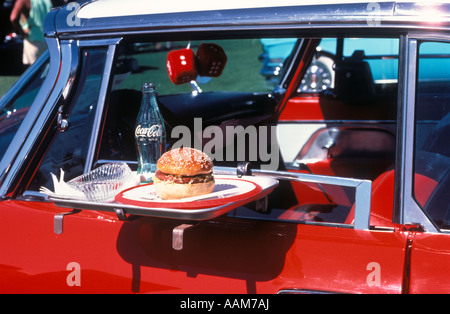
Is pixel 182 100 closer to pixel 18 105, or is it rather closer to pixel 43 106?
pixel 18 105

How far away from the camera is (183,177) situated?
1.59 meters

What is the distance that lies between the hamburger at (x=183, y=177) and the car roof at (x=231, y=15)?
17.9 inches

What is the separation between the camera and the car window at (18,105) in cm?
226

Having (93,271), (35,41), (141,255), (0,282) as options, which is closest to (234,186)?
(141,255)

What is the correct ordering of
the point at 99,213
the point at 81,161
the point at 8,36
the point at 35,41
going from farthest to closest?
the point at 8,36, the point at 35,41, the point at 81,161, the point at 99,213

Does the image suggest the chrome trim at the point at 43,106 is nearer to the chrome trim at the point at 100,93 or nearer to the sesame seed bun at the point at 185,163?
the chrome trim at the point at 100,93

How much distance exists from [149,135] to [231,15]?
1.75 feet

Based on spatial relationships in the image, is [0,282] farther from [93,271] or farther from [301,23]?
[301,23]

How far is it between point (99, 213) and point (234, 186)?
0.47 m

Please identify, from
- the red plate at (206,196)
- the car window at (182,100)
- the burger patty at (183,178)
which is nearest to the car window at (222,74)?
the car window at (182,100)

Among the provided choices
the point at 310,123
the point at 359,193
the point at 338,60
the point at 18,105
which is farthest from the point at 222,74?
the point at 359,193

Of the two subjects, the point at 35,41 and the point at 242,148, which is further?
the point at 35,41

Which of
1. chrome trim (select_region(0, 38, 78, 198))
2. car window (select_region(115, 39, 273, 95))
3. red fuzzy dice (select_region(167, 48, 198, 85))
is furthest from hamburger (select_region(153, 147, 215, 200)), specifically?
car window (select_region(115, 39, 273, 95))

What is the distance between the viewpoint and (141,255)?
1.73 metres
